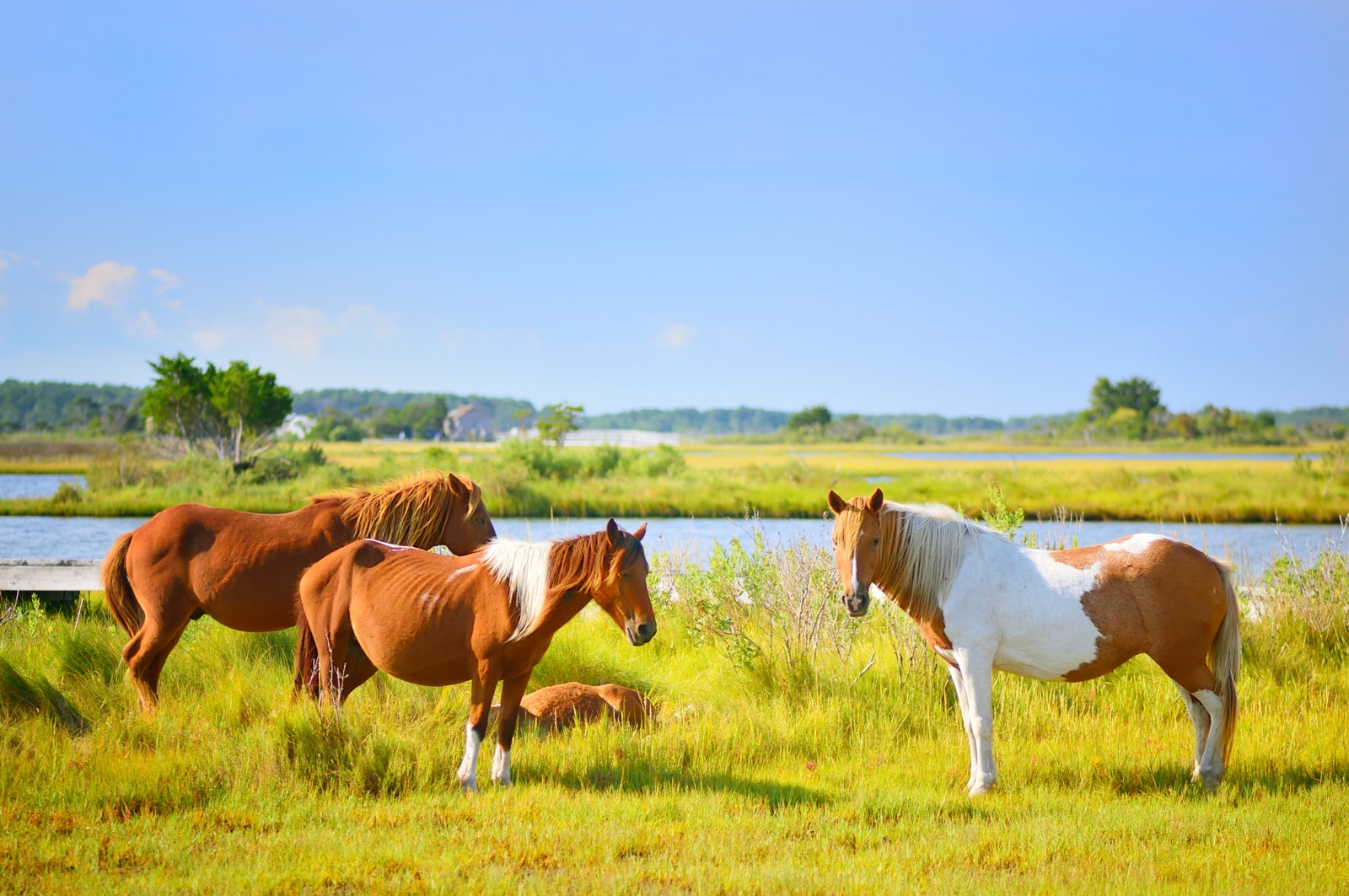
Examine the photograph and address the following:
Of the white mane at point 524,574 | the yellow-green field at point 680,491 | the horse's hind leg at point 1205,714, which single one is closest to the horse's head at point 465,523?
the white mane at point 524,574

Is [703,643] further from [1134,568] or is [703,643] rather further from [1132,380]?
[1132,380]

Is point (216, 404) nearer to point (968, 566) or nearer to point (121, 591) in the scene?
point (121, 591)

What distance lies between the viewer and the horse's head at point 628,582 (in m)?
4.40

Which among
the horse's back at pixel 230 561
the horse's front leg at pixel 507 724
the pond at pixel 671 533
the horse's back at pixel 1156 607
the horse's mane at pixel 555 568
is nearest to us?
the horse's mane at pixel 555 568

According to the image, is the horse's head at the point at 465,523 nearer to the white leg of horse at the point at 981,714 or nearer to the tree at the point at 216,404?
the white leg of horse at the point at 981,714

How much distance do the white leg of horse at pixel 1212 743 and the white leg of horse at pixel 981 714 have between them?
1148 millimetres

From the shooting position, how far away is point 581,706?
6328 mm

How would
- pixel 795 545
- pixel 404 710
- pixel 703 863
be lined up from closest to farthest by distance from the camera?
pixel 703 863, pixel 404 710, pixel 795 545

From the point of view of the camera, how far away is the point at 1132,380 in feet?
336

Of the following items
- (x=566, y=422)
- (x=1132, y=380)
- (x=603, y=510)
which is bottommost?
(x=603, y=510)

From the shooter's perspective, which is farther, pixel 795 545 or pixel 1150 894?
pixel 795 545

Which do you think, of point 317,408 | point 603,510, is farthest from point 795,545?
point 317,408

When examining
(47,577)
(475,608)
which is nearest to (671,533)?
(47,577)

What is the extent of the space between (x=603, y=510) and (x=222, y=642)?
950 inches
